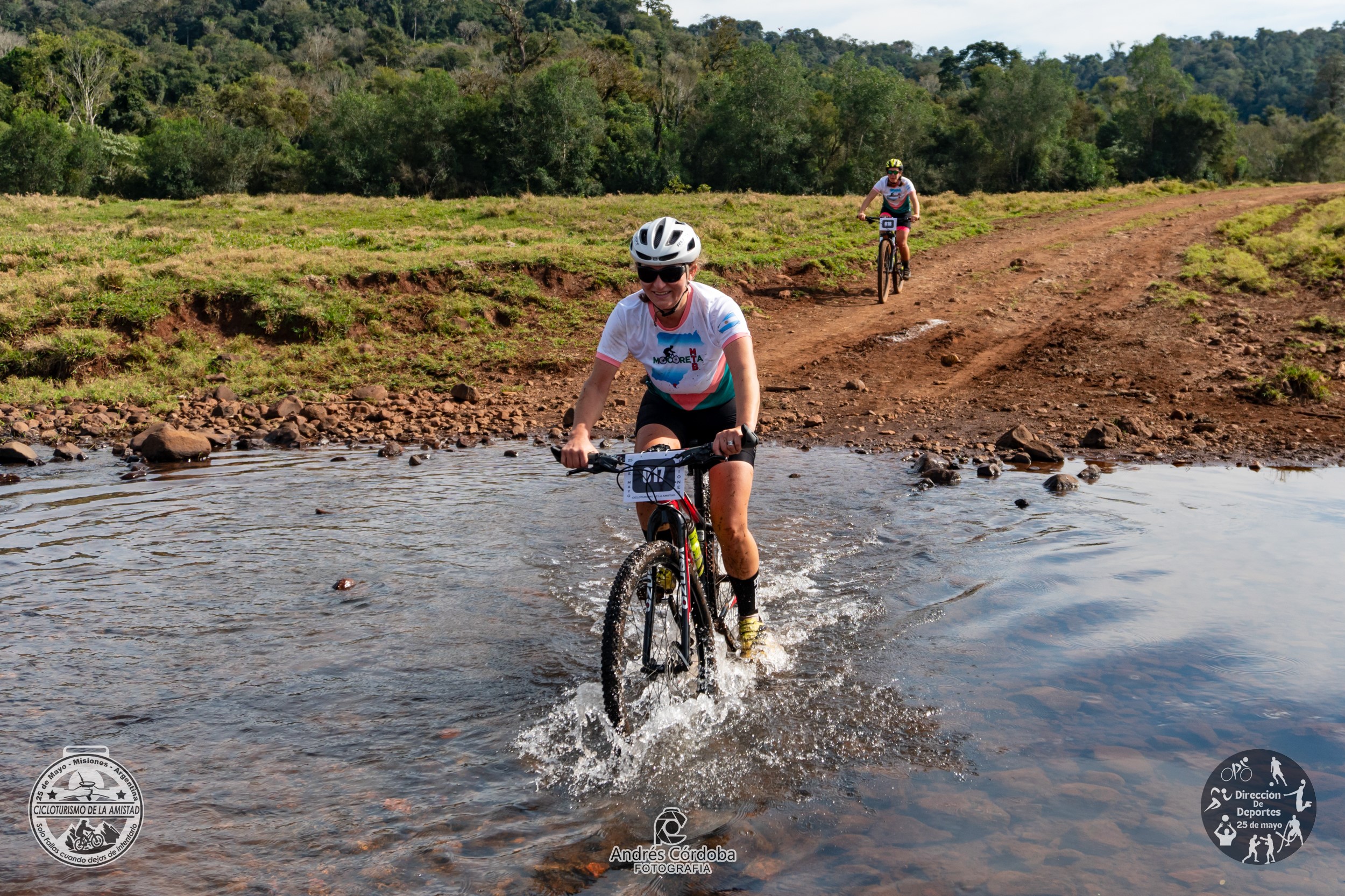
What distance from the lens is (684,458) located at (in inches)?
166

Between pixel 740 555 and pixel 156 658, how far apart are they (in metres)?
3.41

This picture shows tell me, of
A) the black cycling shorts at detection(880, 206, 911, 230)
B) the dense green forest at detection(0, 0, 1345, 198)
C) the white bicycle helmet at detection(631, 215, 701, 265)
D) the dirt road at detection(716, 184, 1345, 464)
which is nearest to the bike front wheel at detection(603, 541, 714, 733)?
the white bicycle helmet at detection(631, 215, 701, 265)

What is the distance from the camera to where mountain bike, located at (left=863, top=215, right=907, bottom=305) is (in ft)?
52.1

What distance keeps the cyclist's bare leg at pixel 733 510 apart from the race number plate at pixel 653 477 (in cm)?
56

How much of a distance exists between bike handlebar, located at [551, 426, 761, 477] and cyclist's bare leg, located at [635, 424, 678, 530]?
1.16ft

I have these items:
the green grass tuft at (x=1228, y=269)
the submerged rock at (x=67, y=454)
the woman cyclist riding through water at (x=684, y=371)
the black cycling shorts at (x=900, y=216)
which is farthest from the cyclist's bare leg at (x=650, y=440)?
the green grass tuft at (x=1228, y=269)

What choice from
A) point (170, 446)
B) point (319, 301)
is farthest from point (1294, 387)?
point (319, 301)

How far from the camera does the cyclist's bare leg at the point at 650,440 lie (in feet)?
15.5

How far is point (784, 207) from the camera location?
28406 millimetres

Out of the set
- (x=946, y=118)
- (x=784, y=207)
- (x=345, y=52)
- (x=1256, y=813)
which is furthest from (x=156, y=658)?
(x=345, y=52)

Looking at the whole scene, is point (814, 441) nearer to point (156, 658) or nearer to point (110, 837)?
point (156, 658)

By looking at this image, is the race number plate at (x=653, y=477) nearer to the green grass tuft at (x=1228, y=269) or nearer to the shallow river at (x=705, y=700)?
the shallow river at (x=705, y=700)

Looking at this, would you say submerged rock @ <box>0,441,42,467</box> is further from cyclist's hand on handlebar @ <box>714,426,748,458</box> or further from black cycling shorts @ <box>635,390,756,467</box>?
cyclist's hand on handlebar @ <box>714,426,748,458</box>

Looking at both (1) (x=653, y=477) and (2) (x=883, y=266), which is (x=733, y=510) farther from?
(2) (x=883, y=266)
